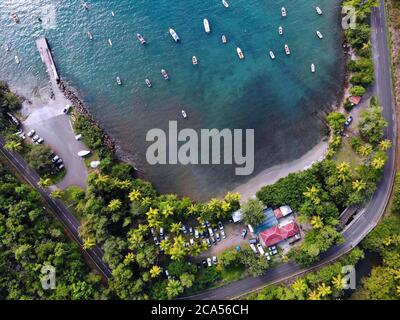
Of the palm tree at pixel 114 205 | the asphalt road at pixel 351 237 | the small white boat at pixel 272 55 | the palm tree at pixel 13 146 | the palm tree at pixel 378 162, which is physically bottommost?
the asphalt road at pixel 351 237

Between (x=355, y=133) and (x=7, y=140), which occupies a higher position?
(x=7, y=140)

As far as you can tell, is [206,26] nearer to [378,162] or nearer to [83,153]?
[83,153]

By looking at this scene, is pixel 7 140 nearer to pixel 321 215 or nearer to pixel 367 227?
pixel 321 215

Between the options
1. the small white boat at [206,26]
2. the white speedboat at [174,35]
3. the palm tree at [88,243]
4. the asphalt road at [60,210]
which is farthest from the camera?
the white speedboat at [174,35]

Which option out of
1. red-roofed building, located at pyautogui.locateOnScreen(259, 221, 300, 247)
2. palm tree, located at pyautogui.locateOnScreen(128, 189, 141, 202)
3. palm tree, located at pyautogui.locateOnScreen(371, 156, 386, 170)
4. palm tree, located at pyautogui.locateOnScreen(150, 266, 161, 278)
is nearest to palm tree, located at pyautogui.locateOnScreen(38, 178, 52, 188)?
palm tree, located at pyautogui.locateOnScreen(128, 189, 141, 202)

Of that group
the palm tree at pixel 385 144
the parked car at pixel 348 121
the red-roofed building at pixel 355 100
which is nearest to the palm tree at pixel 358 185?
the palm tree at pixel 385 144

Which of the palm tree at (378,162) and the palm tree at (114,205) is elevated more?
the palm tree at (114,205)

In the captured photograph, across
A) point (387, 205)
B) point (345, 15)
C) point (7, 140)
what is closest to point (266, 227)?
point (387, 205)

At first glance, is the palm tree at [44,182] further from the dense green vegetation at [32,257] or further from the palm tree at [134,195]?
the palm tree at [134,195]
